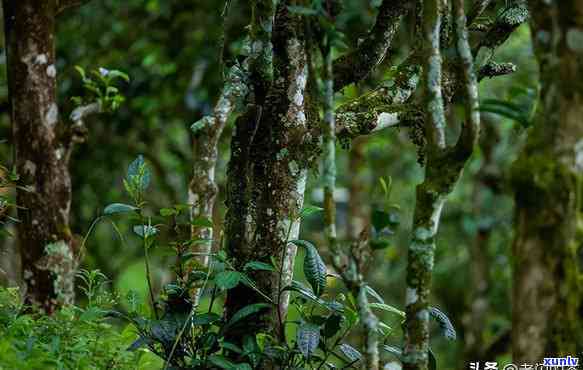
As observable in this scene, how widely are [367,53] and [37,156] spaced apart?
1.42 metres

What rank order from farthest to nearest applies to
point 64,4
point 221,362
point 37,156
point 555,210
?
point 64,4, point 37,156, point 221,362, point 555,210

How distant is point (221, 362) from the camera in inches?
101

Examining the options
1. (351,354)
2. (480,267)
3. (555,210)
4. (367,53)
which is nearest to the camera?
(555,210)

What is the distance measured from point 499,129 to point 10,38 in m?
5.28

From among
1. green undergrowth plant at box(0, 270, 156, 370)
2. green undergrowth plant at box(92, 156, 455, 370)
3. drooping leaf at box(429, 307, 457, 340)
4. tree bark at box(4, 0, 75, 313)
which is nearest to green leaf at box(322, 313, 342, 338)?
green undergrowth plant at box(92, 156, 455, 370)

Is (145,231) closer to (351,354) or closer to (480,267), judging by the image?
(351,354)

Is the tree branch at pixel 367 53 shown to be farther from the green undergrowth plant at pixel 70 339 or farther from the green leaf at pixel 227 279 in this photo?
the green undergrowth plant at pixel 70 339

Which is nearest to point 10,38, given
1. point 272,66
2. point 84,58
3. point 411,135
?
point 272,66

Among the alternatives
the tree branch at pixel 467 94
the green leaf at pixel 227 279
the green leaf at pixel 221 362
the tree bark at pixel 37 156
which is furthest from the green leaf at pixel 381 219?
the tree bark at pixel 37 156

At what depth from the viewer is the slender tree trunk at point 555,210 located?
196 cm

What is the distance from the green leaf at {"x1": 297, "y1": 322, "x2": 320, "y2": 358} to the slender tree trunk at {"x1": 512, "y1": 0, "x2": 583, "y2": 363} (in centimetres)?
75

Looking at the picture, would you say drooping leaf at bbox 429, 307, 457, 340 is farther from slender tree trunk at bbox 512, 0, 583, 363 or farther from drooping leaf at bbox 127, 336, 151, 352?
drooping leaf at bbox 127, 336, 151, 352

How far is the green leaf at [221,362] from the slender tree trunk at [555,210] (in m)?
0.94

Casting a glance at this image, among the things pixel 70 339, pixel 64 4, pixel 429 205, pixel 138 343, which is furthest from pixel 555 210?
pixel 64 4
